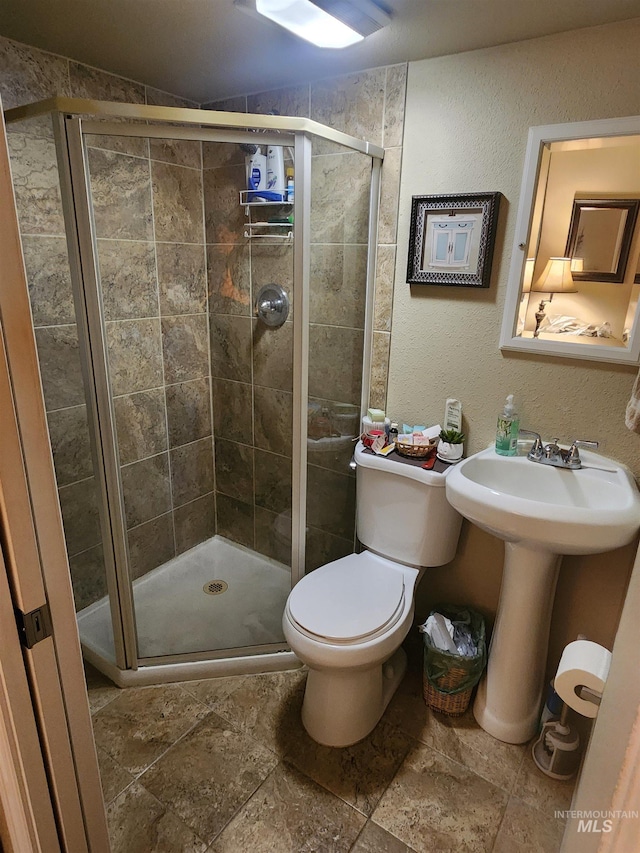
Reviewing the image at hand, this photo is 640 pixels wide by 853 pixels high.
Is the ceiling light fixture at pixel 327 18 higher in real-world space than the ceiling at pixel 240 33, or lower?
lower

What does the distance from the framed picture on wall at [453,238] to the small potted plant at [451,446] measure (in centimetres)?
53

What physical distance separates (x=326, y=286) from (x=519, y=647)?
141cm

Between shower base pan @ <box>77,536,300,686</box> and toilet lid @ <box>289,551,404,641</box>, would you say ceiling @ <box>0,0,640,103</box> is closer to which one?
toilet lid @ <box>289,551,404,641</box>

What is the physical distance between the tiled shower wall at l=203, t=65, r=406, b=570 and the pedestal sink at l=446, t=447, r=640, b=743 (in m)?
0.61

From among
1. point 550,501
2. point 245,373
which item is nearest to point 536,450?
point 550,501

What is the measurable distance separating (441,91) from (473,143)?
21cm

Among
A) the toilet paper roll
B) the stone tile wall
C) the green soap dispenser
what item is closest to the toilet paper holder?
the toilet paper roll

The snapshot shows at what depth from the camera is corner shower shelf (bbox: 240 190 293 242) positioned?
1883 mm

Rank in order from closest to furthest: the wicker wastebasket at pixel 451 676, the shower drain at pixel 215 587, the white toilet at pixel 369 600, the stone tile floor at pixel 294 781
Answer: the stone tile floor at pixel 294 781
the white toilet at pixel 369 600
the wicker wastebasket at pixel 451 676
the shower drain at pixel 215 587

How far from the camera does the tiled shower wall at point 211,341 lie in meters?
1.75

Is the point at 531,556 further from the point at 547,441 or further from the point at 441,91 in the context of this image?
the point at 441,91

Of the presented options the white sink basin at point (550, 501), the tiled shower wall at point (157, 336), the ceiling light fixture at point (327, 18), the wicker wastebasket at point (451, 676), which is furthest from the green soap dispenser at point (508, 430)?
the tiled shower wall at point (157, 336)

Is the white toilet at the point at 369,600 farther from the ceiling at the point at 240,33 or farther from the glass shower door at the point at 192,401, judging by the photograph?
the ceiling at the point at 240,33

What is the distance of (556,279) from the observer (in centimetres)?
167
